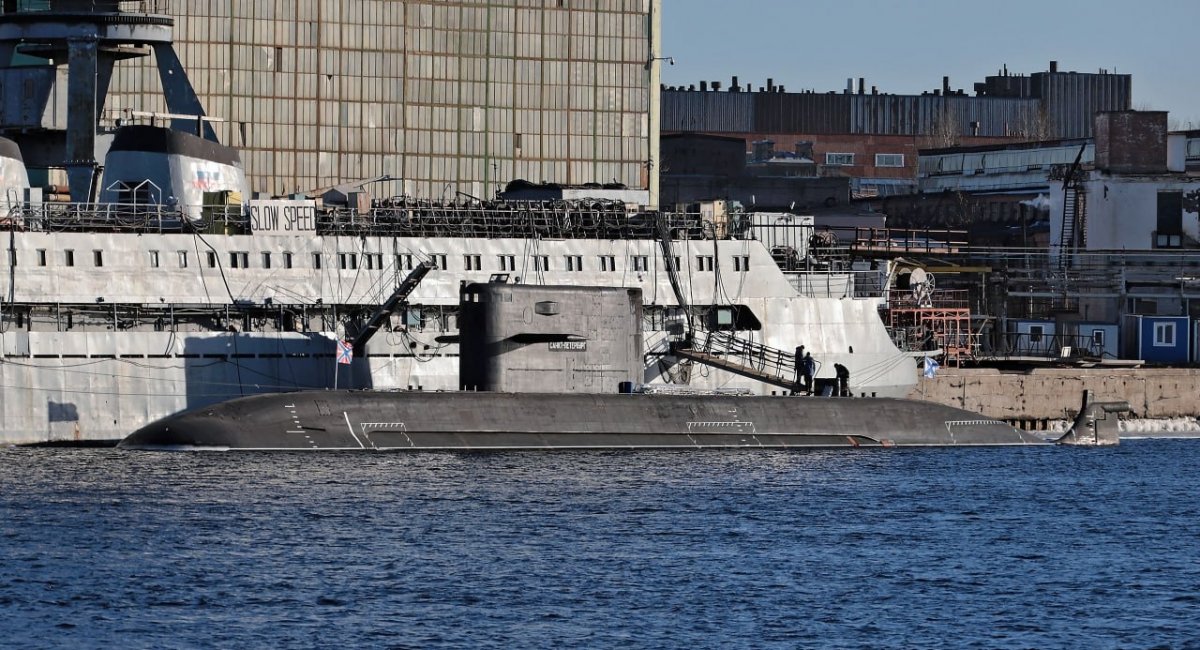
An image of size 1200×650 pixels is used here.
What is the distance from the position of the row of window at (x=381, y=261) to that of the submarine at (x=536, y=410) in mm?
5523

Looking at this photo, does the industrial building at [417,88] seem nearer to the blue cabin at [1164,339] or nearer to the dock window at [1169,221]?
the blue cabin at [1164,339]

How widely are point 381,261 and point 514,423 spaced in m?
8.80

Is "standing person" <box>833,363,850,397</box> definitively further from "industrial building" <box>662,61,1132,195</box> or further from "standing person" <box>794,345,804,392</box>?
"industrial building" <box>662,61,1132,195</box>

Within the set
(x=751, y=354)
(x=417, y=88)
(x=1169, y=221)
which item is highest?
(x=417, y=88)

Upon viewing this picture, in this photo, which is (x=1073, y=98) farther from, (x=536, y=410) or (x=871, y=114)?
(x=536, y=410)

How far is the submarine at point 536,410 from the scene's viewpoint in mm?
47969

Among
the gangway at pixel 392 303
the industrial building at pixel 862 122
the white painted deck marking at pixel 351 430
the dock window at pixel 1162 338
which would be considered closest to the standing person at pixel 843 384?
the gangway at pixel 392 303

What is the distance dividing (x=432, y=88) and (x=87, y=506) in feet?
139

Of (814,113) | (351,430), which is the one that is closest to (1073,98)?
(814,113)

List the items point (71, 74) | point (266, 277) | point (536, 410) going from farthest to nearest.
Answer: point (71, 74), point (266, 277), point (536, 410)

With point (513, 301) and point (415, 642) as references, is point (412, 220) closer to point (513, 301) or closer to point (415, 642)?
point (513, 301)

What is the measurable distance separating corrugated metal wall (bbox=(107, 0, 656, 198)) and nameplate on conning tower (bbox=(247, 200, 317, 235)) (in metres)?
22.7

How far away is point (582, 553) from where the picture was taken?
35938 mm

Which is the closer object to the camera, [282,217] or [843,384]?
[282,217]
